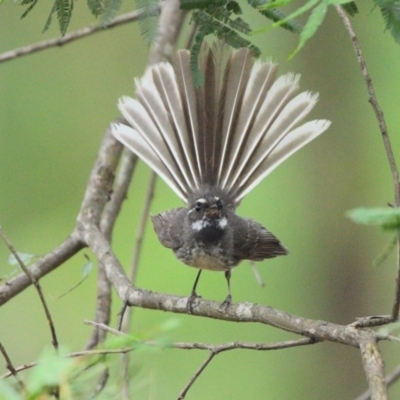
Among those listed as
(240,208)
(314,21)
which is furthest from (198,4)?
(240,208)

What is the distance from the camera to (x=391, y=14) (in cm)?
161

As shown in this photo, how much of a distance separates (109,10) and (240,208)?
4641mm

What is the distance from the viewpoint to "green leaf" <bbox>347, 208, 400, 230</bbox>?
3.40ft

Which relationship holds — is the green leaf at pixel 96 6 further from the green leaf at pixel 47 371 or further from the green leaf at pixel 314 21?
the green leaf at pixel 47 371

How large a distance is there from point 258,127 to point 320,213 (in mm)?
3439

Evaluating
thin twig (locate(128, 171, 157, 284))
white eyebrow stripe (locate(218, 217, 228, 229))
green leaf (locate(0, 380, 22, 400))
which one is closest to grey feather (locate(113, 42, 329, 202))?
white eyebrow stripe (locate(218, 217, 228, 229))

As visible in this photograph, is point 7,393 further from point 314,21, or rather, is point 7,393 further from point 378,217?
point 314,21

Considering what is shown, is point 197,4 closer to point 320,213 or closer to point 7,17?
point 320,213

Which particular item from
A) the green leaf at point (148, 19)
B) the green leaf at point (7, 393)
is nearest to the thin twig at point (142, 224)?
the green leaf at point (148, 19)

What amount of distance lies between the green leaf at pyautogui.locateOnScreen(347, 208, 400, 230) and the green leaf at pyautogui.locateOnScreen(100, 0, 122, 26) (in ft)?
3.74

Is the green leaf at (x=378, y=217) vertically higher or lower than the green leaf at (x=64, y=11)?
lower

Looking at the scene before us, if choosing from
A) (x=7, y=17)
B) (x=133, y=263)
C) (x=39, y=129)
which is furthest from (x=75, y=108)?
(x=133, y=263)

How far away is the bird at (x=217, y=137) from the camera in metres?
2.79

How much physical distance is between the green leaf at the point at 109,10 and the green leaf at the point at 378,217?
1141 mm
